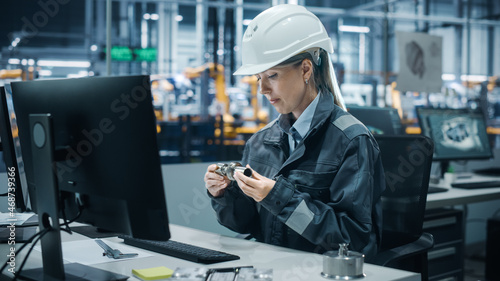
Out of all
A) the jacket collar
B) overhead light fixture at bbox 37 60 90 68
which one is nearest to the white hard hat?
the jacket collar

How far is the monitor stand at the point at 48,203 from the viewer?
3.59 feet

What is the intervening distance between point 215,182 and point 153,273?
51 centimetres

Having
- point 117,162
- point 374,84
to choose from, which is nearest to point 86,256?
point 117,162

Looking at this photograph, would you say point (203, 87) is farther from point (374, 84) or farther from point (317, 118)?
point (317, 118)

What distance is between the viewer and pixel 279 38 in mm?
1635

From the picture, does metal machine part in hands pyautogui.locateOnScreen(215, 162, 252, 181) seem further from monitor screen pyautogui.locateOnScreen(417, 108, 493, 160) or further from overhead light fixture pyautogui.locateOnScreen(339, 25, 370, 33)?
overhead light fixture pyautogui.locateOnScreen(339, 25, 370, 33)

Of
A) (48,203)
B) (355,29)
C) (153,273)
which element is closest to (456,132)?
(153,273)

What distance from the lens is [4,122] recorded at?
1.52 metres

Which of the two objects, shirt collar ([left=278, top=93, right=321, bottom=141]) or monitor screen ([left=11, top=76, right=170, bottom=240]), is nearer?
monitor screen ([left=11, top=76, right=170, bottom=240])

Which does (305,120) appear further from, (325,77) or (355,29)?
(355,29)

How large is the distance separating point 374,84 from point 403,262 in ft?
29.3

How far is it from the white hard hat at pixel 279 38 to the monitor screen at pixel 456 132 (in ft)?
5.78

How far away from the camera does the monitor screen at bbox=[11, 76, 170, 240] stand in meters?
1.02

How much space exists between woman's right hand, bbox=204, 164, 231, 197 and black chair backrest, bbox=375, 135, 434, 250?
2.12ft
